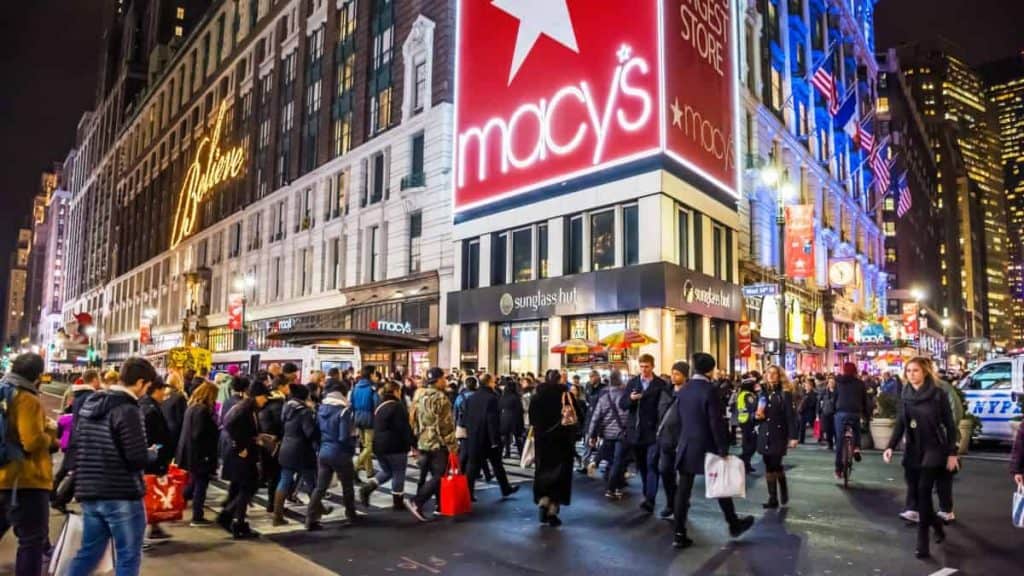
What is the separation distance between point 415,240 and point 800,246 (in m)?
19.4

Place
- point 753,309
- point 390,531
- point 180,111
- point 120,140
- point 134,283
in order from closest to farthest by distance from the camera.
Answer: point 390,531
point 753,309
point 180,111
point 134,283
point 120,140

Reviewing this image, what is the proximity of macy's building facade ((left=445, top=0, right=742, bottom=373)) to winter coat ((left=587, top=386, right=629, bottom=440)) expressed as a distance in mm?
14981

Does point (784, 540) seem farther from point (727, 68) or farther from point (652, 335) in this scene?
point (727, 68)

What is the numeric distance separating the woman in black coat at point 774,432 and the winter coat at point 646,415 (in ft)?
4.82

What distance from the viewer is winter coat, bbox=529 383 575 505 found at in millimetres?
10039

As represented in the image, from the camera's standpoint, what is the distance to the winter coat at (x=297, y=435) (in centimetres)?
970

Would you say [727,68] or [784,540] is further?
[727,68]

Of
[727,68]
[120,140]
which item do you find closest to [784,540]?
[727,68]

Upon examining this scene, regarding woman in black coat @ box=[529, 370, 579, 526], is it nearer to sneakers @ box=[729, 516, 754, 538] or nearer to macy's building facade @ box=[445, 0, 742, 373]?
sneakers @ box=[729, 516, 754, 538]

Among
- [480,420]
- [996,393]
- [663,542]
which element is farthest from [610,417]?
[996,393]

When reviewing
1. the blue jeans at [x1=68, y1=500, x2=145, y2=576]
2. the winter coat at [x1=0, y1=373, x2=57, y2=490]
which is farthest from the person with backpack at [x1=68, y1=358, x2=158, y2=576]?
the winter coat at [x1=0, y1=373, x2=57, y2=490]

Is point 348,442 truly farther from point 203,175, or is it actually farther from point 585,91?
point 203,175

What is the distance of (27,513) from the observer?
5824 mm

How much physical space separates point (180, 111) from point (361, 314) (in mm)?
47761
